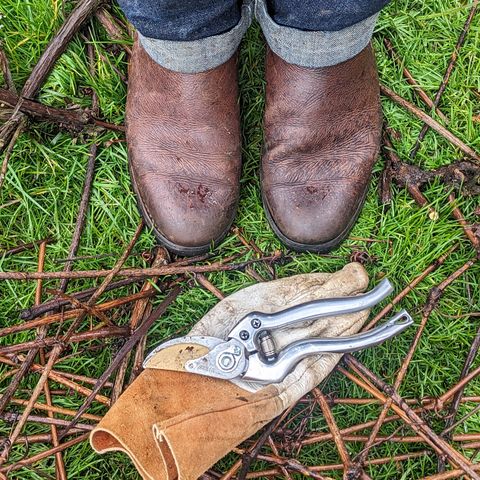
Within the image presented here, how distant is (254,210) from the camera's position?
1.70m

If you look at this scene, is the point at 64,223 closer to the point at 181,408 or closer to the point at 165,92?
the point at 165,92

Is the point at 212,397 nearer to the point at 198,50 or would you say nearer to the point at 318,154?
the point at 318,154

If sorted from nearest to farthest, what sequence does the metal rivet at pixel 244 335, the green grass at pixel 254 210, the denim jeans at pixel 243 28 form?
the denim jeans at pixel 243 28, the metal rivet at pixel 244 335, the green grass at pixel 254 210

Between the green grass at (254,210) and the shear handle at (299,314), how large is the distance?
0.74 feet

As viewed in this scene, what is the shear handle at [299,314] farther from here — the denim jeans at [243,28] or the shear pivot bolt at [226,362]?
the denim jeans at [243,28]

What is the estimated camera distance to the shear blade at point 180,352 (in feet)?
4.50

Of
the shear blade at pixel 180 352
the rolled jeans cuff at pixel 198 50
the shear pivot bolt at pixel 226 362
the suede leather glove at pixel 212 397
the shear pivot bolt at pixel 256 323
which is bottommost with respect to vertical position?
the suede leather glove at pixel 212 397

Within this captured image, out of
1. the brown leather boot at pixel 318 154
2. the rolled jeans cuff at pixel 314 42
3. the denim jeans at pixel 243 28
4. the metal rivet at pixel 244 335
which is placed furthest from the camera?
the brown leather boot at pixel 318 154

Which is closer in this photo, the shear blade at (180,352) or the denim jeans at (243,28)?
the denim jeans at (243,28)

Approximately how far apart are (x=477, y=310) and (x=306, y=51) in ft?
2.85

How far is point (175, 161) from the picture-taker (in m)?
1.55

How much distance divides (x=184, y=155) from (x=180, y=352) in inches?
19.9

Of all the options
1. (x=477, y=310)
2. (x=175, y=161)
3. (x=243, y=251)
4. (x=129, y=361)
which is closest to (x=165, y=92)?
(x=175, y=161)

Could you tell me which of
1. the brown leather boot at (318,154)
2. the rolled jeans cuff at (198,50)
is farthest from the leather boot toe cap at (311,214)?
the rolled jeans cuff at (198,50)
